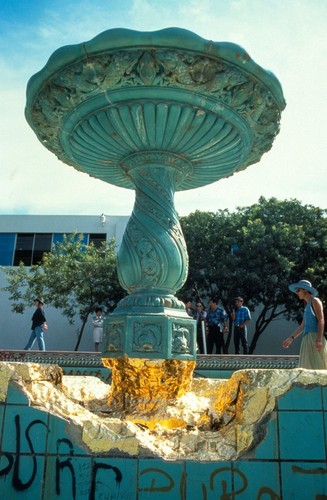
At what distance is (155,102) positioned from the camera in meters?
3.42

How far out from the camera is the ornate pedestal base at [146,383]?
326cm

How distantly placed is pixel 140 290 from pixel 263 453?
1.58 metres

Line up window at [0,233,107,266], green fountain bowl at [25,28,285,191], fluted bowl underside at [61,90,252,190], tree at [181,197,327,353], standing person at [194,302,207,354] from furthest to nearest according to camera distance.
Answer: window at [0,233,107,266] < tree at [181,197,327,353] < standing person at [194,302,207,354] < fluted bowl underside at [61,90,252,190] < green fountain bowl at [25,28,285,191]

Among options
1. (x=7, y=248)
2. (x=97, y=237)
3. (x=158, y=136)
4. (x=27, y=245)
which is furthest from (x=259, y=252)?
(x=158, y=136)

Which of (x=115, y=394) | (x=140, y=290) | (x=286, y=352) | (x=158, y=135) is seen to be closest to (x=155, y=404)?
(x=115, y=394)

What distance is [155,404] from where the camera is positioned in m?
3.26

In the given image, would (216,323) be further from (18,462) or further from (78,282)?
(18,462)

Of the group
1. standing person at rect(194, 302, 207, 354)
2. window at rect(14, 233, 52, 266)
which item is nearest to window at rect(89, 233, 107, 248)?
window at rect(14, 233, 52, 266)

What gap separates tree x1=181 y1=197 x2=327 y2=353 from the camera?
15859 millimetres

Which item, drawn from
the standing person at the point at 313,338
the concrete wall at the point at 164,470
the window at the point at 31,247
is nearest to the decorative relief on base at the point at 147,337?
the concrete wall at the point at 164,470

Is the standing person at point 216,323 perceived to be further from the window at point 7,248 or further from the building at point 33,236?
the window at point 7,248

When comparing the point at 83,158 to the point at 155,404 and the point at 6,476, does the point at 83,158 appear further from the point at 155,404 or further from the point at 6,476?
the point at 6,476

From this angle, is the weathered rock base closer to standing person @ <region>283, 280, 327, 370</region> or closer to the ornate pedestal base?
the ornate pedestal base

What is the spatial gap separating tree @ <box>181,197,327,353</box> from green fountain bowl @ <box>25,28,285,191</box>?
12.0m
